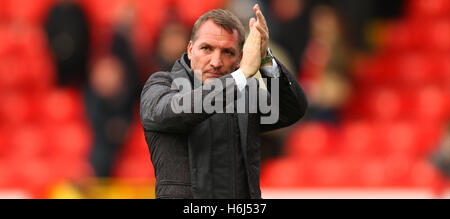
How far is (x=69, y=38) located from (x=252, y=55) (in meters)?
5.75

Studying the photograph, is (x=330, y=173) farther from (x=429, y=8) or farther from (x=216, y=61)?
(x=216, y=61)

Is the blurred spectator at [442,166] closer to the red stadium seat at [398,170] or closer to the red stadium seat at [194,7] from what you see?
the red stadium seat at [398,170]

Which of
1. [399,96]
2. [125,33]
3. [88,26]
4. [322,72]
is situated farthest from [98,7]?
[399,96]

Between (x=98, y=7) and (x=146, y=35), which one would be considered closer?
(x=146, y=35)

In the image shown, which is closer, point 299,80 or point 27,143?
point 299,80

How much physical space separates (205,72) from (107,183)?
4.11 m

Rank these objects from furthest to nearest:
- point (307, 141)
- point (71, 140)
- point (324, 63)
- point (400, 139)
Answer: point (71, 140)
point (324, 63)
point (400, 139)
point (307, 141)

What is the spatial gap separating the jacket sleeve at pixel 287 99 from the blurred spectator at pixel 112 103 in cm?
425

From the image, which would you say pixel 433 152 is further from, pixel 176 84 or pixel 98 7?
pixel 176 84

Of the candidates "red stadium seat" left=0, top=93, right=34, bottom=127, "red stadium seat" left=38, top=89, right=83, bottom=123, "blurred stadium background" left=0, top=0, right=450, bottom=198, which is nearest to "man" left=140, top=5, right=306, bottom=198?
"blurred stadium background" left=0, top=0, right=450, bottom=198

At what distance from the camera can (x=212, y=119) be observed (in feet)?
11.8

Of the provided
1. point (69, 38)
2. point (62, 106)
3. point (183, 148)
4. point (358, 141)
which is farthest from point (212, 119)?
point (62, 106)

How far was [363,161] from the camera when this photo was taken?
821cm

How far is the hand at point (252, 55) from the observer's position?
342 cm
